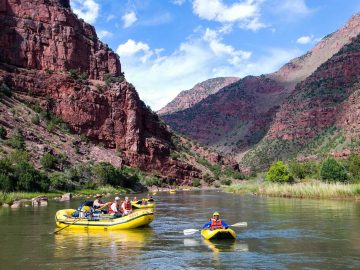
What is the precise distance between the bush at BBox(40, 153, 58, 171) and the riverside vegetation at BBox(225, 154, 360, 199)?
27964 millimetres

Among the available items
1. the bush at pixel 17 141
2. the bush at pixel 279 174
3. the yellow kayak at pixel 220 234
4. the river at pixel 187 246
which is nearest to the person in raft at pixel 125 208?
the river at pixel 187 246

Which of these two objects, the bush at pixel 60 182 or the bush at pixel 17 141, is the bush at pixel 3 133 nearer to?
the bush at pixel 17 141

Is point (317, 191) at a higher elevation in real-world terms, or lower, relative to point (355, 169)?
lower

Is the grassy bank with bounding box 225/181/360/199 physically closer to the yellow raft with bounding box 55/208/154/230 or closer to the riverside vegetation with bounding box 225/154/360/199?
the riverside vegetation with bounding box 225/154/360/199

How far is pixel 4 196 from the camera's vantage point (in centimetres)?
4272

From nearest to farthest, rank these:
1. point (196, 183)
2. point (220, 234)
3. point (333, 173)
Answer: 1. point (220, 234)
2. point (333, 173)
3. point (196, 183)

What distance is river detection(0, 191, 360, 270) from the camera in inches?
680

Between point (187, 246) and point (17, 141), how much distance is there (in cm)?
4952

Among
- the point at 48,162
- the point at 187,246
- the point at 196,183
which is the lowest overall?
the point at 187,246

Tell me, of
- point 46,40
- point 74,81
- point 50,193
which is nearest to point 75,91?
point 74,81

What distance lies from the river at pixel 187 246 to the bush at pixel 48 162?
32203 mm

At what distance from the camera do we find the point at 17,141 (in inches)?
2537

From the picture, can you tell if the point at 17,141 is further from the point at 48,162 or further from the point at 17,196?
the point at 17,196

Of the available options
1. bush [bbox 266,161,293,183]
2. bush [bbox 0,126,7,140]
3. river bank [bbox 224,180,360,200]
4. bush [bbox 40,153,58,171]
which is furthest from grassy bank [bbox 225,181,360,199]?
bush [bbox 0,126,7,140]
